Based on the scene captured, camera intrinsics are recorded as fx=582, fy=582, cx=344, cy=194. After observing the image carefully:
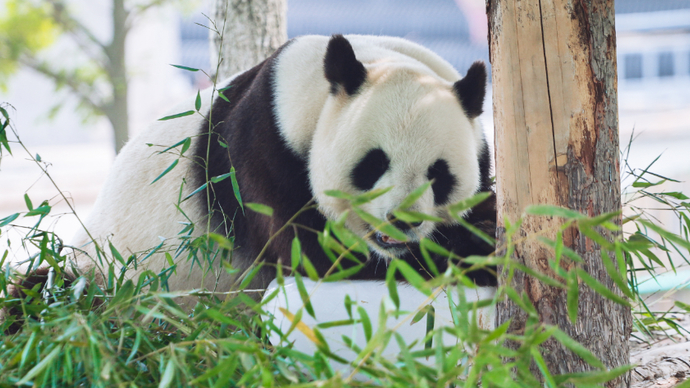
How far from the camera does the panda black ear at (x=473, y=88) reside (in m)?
2.12

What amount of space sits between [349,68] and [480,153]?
684 millimetres

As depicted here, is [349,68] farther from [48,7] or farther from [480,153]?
[48,7]

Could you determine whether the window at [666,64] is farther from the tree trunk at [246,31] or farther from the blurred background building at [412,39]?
the tree trunk at [246,31]

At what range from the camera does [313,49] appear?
233 cm

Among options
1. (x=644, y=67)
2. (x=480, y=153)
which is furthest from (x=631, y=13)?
(x=480, y=153)

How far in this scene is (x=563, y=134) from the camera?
5.08ft

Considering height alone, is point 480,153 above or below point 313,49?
below

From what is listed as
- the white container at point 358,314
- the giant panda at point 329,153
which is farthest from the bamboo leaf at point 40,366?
the white container at point 358,314

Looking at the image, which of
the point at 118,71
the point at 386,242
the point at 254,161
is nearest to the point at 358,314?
the point at 386,242

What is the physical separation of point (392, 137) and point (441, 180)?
0.24 metres

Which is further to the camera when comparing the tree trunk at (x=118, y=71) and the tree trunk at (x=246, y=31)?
the tree trunk at (x=118, y=71)

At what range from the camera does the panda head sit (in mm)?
1982

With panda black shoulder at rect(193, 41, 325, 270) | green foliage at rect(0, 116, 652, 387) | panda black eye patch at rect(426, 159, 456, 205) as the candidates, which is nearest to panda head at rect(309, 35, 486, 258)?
panda black eye patch at rect(426, 159, 456, 205)

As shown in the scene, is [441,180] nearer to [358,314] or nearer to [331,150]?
[331,150]
